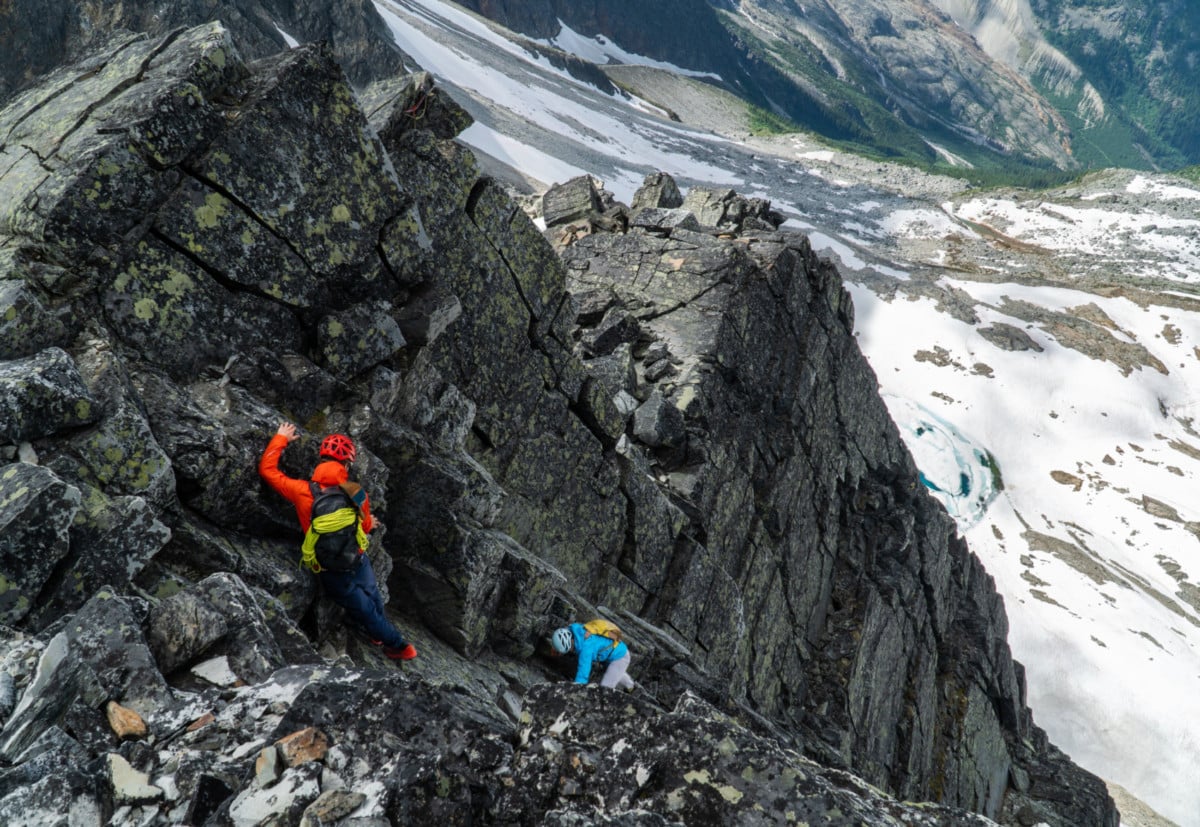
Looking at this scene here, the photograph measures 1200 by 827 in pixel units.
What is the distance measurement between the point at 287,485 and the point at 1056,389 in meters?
107

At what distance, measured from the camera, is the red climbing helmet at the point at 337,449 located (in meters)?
11.6

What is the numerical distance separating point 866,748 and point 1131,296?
116626mm

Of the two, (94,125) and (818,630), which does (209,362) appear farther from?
(818,630)

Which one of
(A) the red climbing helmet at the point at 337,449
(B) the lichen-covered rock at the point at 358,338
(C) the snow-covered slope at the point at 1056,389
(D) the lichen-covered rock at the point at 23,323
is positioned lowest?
(C) the snow-covered slope at the point at 1056,389

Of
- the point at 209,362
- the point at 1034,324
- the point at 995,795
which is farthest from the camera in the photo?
the point at 1034,324

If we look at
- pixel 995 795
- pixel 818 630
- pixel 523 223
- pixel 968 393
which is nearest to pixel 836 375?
pixel 818 630

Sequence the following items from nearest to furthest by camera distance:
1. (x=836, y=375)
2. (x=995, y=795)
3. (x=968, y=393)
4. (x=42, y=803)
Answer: (x=42, y=803) < (x=836, y=375) < (x=995, y=795) < (x=968, y=393)

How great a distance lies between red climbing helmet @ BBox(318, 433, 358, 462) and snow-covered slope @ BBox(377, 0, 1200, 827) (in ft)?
210

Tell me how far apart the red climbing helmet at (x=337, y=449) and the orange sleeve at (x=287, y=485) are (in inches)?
24.4

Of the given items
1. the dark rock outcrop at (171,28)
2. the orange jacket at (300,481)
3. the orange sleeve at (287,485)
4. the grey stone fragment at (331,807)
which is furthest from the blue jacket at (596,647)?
the dark rock outcrop at (171,28)

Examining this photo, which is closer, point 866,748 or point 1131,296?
point 866,748

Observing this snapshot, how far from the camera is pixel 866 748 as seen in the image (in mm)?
34750

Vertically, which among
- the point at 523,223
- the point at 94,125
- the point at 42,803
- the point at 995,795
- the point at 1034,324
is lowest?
the point at 995,795

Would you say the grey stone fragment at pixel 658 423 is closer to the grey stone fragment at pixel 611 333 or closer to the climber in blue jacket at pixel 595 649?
the grey stone fragment at pixel 611 333
